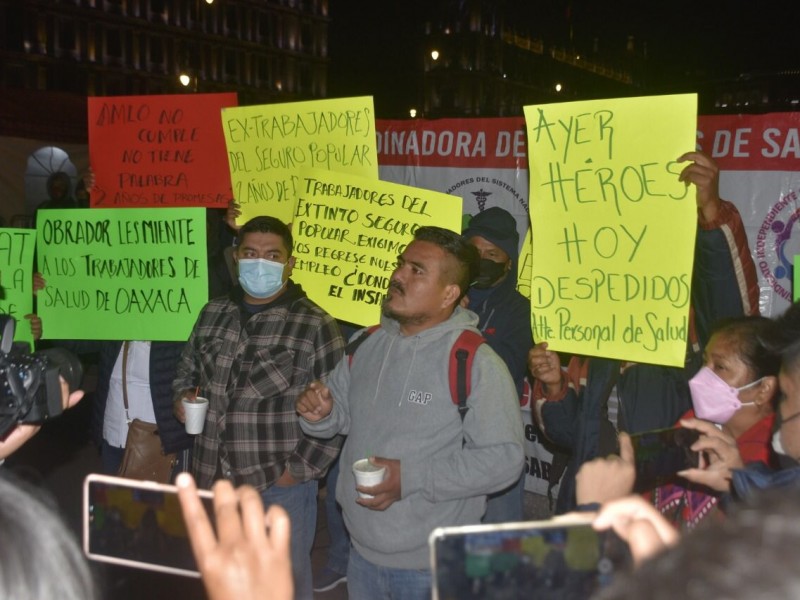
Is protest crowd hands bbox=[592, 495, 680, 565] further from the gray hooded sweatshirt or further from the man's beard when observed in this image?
the man's beard

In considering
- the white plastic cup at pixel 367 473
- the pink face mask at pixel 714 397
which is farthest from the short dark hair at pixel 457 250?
the pink face mask at pixel 714 397

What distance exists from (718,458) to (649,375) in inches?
52.9

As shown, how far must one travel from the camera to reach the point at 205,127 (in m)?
5.52

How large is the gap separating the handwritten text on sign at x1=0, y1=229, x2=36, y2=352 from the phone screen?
408 cm

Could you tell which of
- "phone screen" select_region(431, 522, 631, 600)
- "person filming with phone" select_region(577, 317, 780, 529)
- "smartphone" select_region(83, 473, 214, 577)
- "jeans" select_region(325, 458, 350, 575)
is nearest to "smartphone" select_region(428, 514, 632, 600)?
"phone screen" select_region(431, 522, 631, 600)

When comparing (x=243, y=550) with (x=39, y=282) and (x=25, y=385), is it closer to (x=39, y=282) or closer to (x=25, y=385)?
(x=25, y=385)

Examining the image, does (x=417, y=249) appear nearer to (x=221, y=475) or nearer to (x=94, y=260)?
(x=221, y=475)

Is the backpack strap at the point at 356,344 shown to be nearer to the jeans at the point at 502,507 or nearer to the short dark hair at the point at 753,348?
the jeans at the point at 502,507

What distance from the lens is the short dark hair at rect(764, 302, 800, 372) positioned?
2.38 meters

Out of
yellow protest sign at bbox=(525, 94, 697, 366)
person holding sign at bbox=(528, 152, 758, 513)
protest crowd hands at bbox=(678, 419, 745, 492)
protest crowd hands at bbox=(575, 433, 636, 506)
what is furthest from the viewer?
person holding sign at bbox=(528, 152, 758, 513)

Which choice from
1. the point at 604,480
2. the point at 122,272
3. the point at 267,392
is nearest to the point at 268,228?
the point at 267,392

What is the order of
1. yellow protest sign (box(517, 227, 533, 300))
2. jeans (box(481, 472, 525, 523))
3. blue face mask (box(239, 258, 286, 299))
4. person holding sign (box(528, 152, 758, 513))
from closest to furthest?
person holding sign (box(528, 152, 758, 513)) < jeans (box(481, 472, 525, 523)) < blue face mask (box(239, 258, 286, 299)) < yellow protest sign (box(517, 227, 533, 300))

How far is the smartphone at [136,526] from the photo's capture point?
1.45m

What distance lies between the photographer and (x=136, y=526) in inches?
58.6
